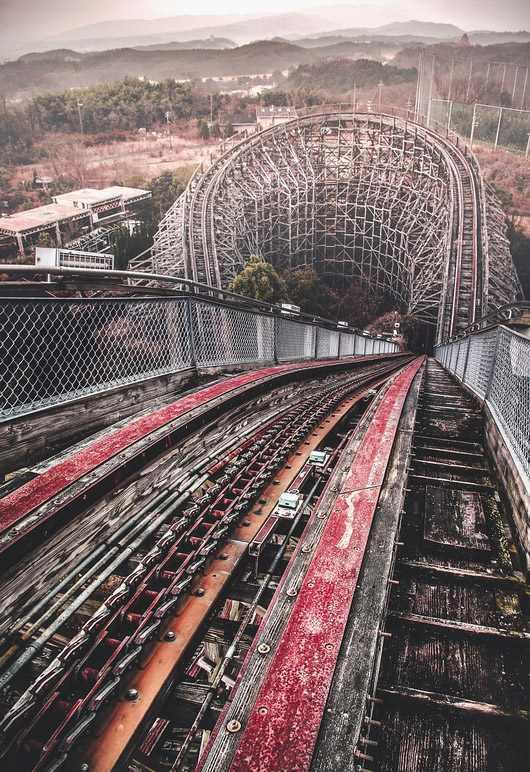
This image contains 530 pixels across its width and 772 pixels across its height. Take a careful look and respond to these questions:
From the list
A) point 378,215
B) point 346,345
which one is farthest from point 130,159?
point 346,345

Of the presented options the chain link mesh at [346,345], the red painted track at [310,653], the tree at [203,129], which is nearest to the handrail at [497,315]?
the chain link mesh at [346,345]

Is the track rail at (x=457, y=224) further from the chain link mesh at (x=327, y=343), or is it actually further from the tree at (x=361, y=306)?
the chain link mesh at (x=327, y=343)

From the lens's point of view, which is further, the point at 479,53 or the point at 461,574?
the point at 479,53

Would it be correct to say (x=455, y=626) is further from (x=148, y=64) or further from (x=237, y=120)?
(x=148, y=64)

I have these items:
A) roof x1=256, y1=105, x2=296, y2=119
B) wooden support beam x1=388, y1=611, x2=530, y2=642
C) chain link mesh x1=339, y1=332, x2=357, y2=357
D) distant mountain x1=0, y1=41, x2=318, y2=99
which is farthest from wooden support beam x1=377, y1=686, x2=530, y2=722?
distant mountain x1=0, y1=41, x2=318, y2=99

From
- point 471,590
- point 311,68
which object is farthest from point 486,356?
point 311,68
